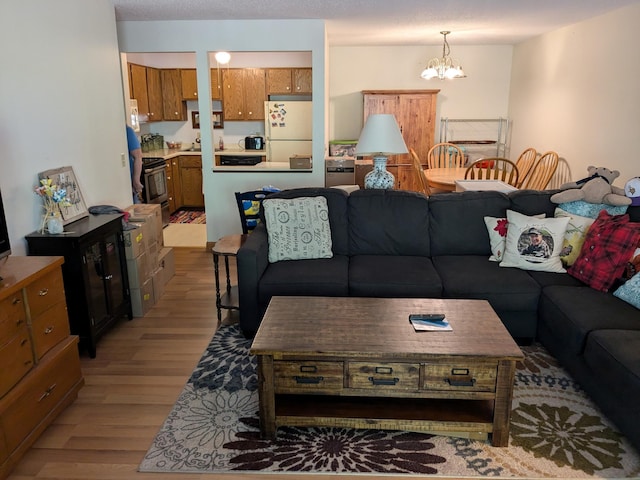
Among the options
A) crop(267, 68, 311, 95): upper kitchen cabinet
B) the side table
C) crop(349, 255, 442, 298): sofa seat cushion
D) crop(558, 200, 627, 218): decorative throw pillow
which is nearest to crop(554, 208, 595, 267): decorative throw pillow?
crop(558, 200, 627, 218): decorative throw pillow

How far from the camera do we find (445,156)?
6.68 metres

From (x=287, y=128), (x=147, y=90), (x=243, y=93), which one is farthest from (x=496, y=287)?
(x=147, y=90)

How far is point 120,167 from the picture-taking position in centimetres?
417

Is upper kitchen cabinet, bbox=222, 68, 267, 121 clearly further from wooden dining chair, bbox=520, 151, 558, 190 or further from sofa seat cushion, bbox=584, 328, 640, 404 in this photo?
sofa seat cushion, bbox=584, 328, 640, 404

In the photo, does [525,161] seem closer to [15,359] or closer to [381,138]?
[381,138]

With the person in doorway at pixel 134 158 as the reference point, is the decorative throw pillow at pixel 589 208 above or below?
below

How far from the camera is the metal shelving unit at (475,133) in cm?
719

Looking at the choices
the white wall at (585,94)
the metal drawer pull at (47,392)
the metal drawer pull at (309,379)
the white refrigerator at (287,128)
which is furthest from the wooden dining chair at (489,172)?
the metal drawer pull at (47,392)

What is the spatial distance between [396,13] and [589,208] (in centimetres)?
244

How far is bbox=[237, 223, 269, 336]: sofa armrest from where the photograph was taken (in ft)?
10.1

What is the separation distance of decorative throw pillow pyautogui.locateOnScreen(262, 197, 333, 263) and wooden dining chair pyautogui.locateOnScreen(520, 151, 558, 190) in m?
3.19

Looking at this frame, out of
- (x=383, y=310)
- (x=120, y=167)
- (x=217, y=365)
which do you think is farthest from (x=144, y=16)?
(x=383, y=310)

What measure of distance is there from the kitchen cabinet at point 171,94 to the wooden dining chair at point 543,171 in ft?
16.0

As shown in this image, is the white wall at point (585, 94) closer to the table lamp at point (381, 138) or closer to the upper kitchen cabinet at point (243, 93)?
the table lamp at point (381, 138)
